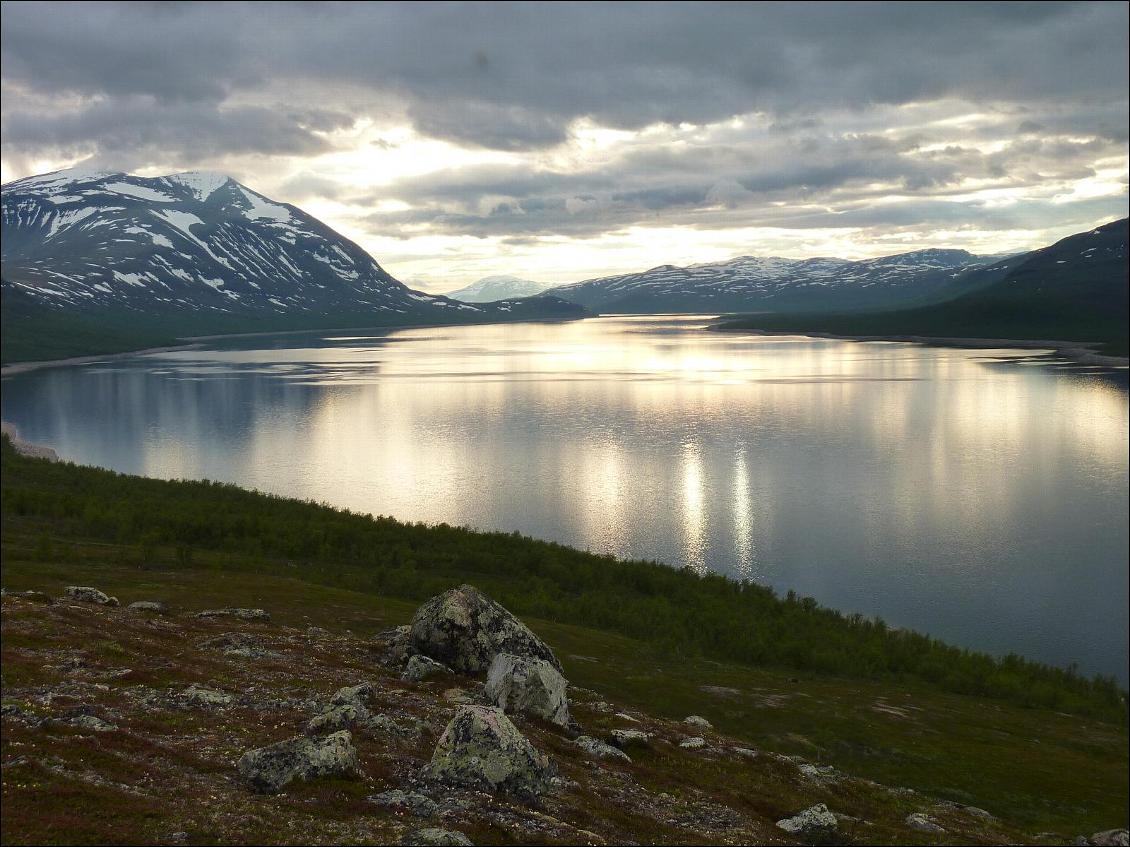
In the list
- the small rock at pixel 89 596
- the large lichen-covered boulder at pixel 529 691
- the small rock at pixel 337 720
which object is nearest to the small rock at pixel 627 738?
the large lichen-covered boulder at pixel 529 691

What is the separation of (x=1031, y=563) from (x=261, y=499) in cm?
7747

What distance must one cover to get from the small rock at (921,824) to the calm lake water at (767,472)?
35936 millimetres

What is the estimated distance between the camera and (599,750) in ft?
91.5

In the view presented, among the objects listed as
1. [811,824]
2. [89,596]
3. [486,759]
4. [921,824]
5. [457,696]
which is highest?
[486,759]

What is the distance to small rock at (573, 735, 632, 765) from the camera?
2764 centimetres

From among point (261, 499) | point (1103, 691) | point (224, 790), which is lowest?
point (1103, 691)

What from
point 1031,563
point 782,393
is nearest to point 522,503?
point 1031,563

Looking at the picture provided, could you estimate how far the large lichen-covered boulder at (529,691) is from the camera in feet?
97.6

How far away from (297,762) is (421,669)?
14439 millimetres

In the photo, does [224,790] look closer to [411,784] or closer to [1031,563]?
[411,784]

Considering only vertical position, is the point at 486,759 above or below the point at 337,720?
above

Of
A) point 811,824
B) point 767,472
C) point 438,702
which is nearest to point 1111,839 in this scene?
point 811,824

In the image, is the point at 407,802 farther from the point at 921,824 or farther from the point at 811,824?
the point at 921,824

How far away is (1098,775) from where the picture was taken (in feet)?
127
